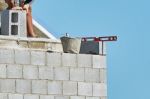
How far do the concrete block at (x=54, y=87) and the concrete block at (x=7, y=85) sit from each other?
126 centimetres

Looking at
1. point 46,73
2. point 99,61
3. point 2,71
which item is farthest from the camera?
point 99,61

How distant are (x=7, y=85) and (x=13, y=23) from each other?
221 centimetres

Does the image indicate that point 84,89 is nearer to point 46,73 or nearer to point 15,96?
point 46,73

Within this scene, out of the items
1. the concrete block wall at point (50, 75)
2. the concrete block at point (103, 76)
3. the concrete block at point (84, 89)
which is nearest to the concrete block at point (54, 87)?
the concrete block wall at point (50, 75)

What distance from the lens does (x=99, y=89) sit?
28172mm

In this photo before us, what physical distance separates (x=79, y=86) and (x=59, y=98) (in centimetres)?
85

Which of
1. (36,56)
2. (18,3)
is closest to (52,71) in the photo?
(36,56)

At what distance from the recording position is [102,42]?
28.4 meters

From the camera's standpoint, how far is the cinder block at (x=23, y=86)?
86.5 feet

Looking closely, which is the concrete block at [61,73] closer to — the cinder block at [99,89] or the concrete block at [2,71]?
the cinder block at [99,89]

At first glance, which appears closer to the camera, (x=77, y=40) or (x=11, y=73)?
(x=11, y=73)

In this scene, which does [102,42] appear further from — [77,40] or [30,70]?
[30,70]

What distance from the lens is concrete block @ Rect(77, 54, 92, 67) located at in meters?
27.8

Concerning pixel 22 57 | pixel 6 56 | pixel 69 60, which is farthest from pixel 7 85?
pixel 69 60
